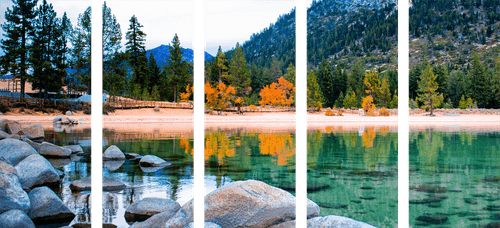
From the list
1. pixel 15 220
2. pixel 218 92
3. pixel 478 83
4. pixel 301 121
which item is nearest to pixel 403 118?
pixel 301 121

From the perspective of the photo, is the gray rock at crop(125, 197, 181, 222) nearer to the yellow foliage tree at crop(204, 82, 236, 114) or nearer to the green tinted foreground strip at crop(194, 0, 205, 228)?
the green tinted foreground strip at crop(194, 0, 205, 228)

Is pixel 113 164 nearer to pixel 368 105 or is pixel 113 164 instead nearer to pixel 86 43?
pixel 86 43

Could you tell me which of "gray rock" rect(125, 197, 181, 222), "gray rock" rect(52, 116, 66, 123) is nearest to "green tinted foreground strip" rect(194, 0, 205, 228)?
"gray rock" rect(125, 197, 181, 222)

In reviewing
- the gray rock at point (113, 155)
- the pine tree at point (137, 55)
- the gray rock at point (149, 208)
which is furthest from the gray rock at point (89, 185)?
the pine tree at point (137, 55)

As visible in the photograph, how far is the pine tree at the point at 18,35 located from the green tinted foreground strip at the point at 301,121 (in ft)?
39.7

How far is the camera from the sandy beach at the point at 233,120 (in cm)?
1369

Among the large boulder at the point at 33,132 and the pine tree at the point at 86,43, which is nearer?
the large boulder at the point at 33,132

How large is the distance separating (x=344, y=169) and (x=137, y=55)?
1267cm

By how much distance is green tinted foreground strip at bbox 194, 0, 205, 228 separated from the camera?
6.15 feet

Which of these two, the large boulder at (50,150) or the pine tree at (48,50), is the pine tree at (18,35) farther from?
the large boulder at (50,150)

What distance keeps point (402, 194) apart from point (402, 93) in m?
0.54

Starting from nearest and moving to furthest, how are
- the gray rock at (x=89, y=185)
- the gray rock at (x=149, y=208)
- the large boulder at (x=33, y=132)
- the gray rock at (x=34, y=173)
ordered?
the gray rock at (x=149, y=208)
the gray rock at (x=34, y=173)
the gray rock at (x=89, y=185)
the large boulder at (x=33, y=132)

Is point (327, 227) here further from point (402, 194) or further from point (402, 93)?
point (402, 93)

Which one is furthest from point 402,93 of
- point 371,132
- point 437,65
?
point 371,132
